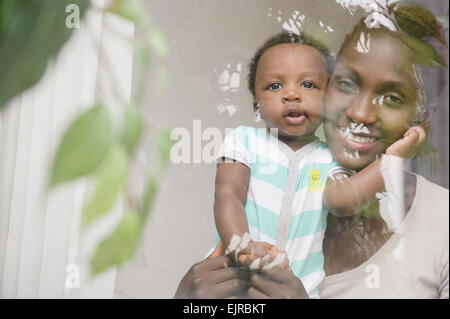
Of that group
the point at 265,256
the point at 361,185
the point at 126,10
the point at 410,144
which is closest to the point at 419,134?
the point at 410,144

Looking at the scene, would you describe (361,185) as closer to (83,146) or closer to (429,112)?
(429,112)

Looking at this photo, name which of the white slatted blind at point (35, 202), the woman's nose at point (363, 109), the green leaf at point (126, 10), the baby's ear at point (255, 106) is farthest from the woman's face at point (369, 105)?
the green leaf at point (126, 10)

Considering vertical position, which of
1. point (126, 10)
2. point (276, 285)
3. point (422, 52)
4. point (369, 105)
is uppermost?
point (422, 52)

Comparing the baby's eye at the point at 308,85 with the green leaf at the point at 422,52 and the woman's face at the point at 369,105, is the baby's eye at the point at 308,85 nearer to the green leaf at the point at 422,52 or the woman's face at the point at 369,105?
the woman's face at the point at 369,105

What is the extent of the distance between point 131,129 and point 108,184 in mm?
36

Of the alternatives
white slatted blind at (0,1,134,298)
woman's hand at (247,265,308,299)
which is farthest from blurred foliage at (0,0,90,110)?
woman's hand at (247,265,308,299)

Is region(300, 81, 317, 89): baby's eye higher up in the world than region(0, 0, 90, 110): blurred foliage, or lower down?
higher up

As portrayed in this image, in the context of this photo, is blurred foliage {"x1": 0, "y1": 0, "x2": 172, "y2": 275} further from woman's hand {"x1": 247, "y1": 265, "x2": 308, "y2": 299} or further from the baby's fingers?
the baby's fingers

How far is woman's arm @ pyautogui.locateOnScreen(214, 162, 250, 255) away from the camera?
0.85 m

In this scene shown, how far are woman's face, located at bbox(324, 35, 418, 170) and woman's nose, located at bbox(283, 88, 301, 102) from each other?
58 millimetres

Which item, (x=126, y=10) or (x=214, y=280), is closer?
(x=126, y=10)

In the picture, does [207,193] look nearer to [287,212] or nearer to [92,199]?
[287,212]

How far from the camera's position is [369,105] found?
0.88 m

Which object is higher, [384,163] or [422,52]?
[422,52]
